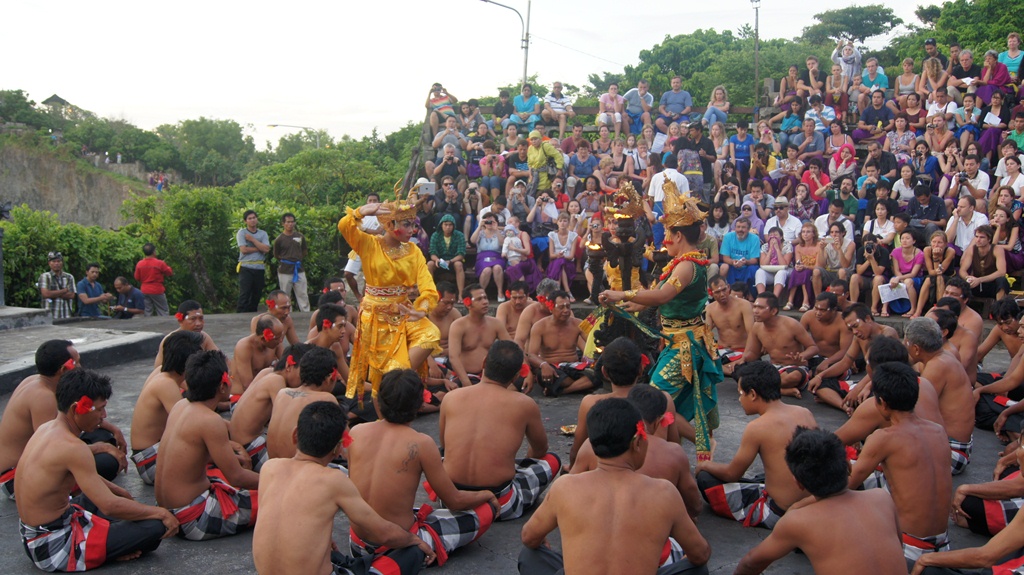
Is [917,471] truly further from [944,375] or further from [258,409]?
[258,409]

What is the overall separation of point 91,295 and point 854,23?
1666 inches

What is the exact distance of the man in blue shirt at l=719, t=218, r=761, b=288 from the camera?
469 inches

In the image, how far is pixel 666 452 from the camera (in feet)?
14.7

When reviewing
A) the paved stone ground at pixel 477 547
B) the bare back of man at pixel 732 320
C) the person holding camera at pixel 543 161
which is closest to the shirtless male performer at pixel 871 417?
the paved stone ground at pixel 477 547

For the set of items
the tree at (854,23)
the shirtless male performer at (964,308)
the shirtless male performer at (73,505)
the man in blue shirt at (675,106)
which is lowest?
the shirtless male performer at (73,505)

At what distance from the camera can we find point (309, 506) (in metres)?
3.68

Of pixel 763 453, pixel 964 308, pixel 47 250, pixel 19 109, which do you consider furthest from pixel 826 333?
pixel 19 109

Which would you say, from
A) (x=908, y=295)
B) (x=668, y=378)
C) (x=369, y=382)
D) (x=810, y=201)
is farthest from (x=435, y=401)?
(x=810, y=201)

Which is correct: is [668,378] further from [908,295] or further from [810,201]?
[810,201]

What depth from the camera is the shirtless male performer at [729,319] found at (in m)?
8.84

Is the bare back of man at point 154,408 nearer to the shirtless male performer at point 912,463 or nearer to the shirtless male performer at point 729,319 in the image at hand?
the shirtless male performer at point 912,463

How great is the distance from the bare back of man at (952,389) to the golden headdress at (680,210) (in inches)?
72.8

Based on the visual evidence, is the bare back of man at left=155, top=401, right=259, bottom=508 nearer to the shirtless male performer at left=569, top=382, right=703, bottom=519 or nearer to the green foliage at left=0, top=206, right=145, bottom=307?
the shirtless male performer at left=569, top=382, right=703, bottom=519

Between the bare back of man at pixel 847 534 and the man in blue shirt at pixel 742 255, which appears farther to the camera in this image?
the man in blue shirt at pixel 742 255
